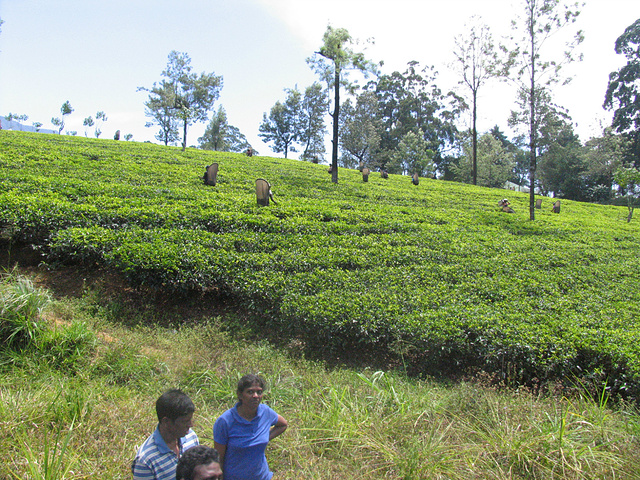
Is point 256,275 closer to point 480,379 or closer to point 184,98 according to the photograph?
point 480,379

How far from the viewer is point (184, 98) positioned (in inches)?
1988

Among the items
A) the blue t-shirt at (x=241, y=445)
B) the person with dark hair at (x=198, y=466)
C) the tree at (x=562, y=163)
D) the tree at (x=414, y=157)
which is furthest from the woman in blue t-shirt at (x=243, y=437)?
the tree at (x=562, y=163)

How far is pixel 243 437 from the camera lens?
8.66 ft

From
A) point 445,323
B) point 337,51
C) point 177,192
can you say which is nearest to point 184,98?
point 337,51

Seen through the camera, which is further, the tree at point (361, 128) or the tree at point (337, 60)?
the tree at point (361, 128)

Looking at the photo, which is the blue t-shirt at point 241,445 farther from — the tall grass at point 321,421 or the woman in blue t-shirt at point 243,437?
the tall grass at point 321,421

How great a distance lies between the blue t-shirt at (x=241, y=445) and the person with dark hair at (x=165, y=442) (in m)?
0.28

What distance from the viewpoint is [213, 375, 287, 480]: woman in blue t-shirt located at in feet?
8.59

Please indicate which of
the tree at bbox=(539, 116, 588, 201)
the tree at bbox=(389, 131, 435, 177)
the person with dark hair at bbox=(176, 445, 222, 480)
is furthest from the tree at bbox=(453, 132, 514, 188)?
the person with dark hair at bbox=(176, 445, 222, 480)

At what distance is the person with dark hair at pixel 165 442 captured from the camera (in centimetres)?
230

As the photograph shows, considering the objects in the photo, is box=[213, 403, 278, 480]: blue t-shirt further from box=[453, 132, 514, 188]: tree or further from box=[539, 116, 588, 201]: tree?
box=[539, 116, 588, 201]: tree

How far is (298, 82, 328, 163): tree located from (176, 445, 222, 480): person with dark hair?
187ft

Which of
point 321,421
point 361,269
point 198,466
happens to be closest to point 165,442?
point 198,466

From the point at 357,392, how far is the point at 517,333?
2704 millimetres
